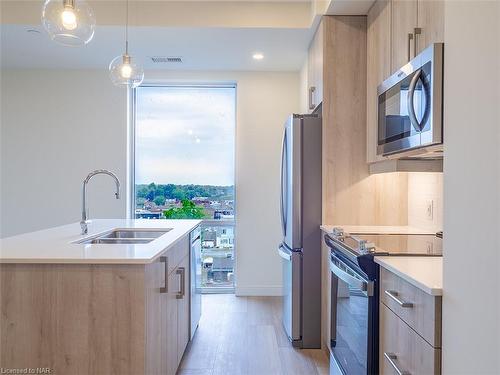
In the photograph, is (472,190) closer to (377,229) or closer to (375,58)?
(377,229)

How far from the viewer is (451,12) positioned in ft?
3.91

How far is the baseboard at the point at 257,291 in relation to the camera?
15.0 feet

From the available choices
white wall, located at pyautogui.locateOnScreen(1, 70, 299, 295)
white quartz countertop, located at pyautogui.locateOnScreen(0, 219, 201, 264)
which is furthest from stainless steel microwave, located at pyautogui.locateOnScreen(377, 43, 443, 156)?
white wall, located at pyautogui.locateOnScreen(1, 70, 299, 295)

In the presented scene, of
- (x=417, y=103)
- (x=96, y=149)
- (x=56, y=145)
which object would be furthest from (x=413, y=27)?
(x=56, y=145)

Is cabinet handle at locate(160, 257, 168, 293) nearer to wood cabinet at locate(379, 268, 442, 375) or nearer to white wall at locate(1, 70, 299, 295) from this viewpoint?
wood cabinet at locate(379, 268, 442, 375)

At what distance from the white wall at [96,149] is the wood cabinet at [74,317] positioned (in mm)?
2911

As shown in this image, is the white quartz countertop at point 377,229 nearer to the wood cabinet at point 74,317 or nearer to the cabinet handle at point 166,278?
the cabinet handle at point 166,278

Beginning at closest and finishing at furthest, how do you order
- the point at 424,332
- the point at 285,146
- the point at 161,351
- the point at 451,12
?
the point at 451,12
the point at 424,332
the point at 161,351
the point at 285,146

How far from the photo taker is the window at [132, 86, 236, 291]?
188 inches

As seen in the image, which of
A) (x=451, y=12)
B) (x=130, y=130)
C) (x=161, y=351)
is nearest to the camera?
(x=451, y=12)

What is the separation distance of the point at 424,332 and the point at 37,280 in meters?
1.56

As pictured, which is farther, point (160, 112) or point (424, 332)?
point (160, 112)

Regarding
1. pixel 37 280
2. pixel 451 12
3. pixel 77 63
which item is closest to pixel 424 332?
pixel 451 12

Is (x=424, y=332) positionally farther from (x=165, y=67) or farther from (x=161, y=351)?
(x=165, y=67)
